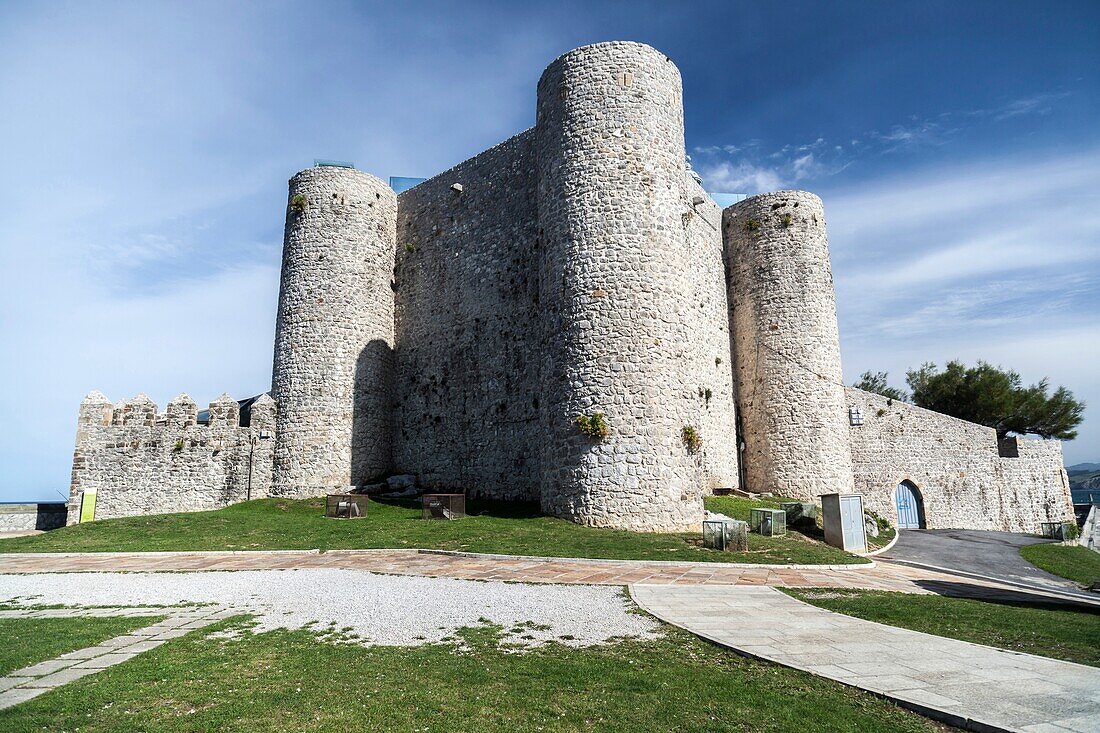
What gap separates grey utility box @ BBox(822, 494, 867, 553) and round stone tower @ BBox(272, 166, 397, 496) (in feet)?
53.7

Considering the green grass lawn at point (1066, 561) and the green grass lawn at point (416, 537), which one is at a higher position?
the green grass lawn at point (416, 537)

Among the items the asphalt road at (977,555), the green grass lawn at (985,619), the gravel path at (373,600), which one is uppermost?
the gravel path at (373,600)

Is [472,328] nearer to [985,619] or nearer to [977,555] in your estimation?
[977,555]

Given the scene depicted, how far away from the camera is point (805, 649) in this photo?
5961 millimetres

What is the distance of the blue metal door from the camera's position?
27.5 metres

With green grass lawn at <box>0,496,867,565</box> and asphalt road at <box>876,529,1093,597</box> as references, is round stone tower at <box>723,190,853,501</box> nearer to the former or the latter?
asphalt road at <box>876,529,1093,597</box>

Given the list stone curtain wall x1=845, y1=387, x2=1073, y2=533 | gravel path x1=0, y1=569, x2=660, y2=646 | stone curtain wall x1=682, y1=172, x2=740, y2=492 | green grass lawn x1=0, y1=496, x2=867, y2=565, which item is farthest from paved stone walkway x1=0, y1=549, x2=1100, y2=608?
stone curtain wall x1=845, y1=387, x2=1073, y2=533

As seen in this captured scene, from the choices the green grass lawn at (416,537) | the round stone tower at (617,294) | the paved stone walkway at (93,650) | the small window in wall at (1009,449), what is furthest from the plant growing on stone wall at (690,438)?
the small window in wall at (1009,449)

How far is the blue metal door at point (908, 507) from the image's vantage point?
90.1 ft

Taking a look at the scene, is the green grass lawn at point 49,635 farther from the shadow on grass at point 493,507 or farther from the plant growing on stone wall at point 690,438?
the plant growing on stone wall at point 690,438

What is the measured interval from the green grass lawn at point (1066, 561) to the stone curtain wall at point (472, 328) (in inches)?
538

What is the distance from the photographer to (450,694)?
4730 mm

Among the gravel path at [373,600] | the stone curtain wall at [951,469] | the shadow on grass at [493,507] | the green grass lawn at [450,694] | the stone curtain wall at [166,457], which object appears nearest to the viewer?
the green grass lawn at [450,694]

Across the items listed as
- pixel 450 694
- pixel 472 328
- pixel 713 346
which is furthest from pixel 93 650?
pixel 713 346
